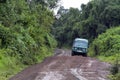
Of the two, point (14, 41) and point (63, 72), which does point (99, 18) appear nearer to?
point (14, 41)

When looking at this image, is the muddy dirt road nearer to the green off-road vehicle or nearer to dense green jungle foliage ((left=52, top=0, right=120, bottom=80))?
dense green jungle foliage ((left=52, top=0, right=120, bottom=80))

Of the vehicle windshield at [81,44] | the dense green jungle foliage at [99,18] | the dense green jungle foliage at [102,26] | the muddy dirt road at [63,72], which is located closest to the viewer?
the muddy dirt road at [63,72]

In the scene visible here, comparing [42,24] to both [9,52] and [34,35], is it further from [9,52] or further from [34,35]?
[9,52]

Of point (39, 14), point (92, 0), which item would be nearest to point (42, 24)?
point (39, 14)

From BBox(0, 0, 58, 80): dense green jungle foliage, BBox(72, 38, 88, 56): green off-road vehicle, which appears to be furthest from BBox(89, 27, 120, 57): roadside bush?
BBox(0, 0, 58, 80): dense green jungle foliage

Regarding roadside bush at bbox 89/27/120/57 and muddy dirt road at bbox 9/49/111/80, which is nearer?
muddy dirt road at bbox 9/49/111/80

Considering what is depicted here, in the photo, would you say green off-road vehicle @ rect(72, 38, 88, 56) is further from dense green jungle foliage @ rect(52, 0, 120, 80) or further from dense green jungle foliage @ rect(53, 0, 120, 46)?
dense green jungle foliage @ rect(53, 0, 120, 46)

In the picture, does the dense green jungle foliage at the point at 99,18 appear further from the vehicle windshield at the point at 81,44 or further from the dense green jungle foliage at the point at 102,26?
the vehicle windshield at the point at 81,44

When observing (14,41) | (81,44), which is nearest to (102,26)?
(81,44)

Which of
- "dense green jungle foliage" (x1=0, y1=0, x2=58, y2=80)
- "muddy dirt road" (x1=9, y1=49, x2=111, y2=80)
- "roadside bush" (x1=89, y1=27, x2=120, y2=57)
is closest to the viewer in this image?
"muddy dirt road" (x1=9, y1=49, x2=111, y2=80)

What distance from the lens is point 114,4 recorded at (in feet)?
213

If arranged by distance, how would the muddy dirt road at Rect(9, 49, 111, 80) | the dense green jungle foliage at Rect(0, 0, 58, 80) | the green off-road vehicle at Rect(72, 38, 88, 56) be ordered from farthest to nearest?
1. the green off-road vehicle at Rect(72, 38, 88, 56)
2. the dense green jungle foliage at Rect(0, 0, 58, 80)
3. the muddy dirt road at Rect(9, 49, 111, 80)

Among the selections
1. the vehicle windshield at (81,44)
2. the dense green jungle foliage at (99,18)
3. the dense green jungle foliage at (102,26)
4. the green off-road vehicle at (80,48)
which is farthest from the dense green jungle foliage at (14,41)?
the dense green jungle foliage at (99,18)

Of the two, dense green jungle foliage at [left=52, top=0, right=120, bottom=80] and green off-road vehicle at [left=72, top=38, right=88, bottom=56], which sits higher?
dense green jungle foliage at [left=52, top=0, right=120, bottom=80]
